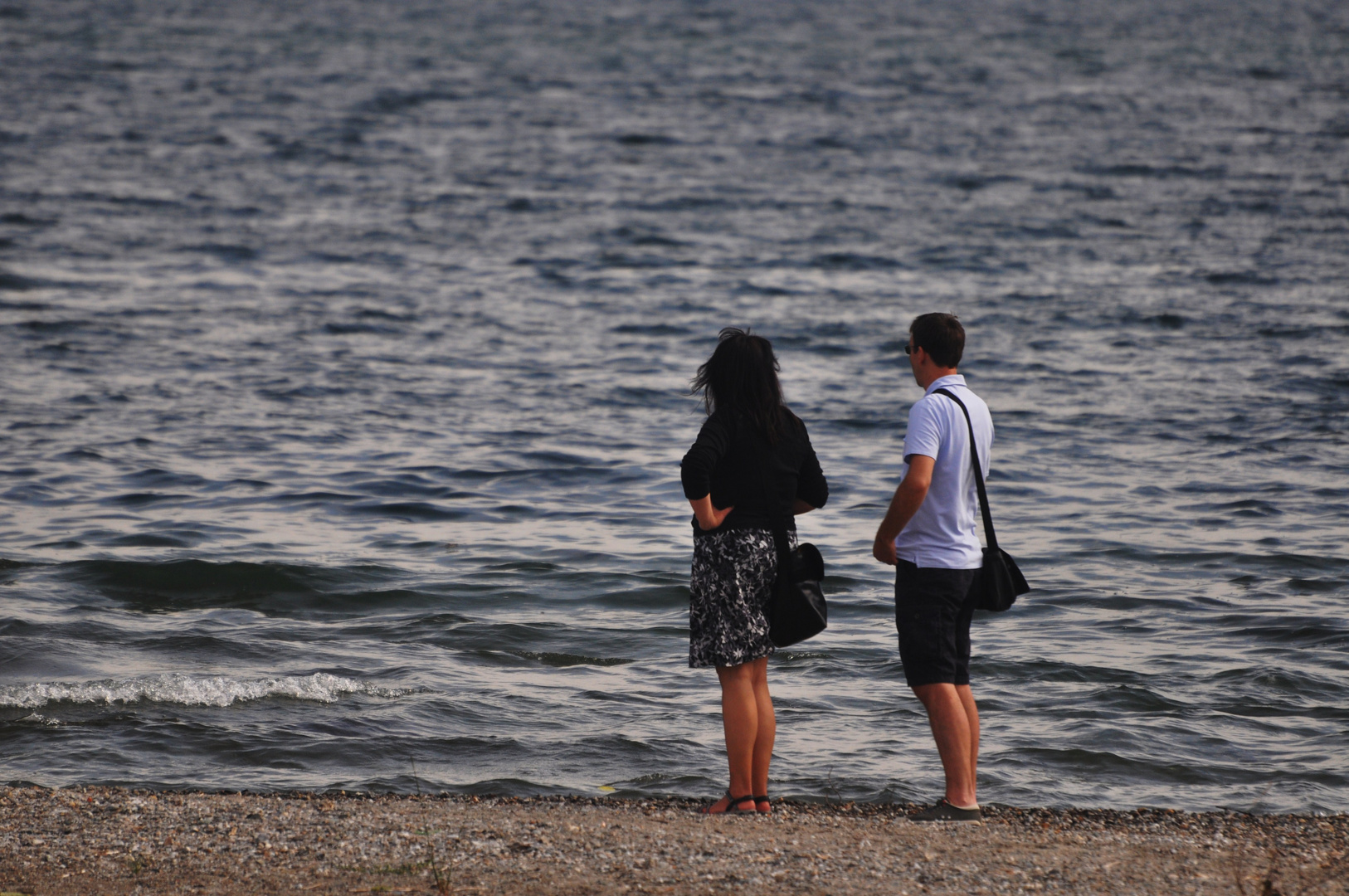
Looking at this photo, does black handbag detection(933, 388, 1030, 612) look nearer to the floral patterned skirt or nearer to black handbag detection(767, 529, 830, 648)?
black handbag detection(767, 529, 830, 648)

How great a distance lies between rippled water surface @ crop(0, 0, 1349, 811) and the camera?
24.8 feet

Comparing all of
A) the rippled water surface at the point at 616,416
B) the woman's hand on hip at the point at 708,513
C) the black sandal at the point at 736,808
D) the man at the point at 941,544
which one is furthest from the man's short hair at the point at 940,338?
the rippled water surface at the point at 616,416

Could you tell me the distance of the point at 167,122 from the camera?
3938 centimetres

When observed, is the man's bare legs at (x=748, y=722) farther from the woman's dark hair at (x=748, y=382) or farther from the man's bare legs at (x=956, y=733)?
the woman's dark hair at (x=748, y=382)

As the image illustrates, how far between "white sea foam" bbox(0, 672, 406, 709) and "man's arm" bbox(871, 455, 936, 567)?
371 centimetres

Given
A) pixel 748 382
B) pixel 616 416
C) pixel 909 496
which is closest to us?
pixel 909 496

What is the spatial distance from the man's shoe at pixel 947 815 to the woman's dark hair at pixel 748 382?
178 centimetres

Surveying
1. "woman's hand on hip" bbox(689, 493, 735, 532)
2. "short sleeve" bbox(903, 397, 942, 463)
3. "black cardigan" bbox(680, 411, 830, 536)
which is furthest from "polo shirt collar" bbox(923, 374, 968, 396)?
"woman's hand on hip" bbox(689, 493, 735, 532)

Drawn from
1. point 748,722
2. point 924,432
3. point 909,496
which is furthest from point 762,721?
point 924,432

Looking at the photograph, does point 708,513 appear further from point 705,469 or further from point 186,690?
point 186,690

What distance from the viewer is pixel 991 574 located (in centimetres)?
554

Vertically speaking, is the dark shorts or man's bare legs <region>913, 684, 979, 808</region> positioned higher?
the dark shorts

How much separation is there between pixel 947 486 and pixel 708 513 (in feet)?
3.14

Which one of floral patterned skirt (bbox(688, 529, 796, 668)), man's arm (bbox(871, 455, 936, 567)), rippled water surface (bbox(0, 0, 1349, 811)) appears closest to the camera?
man's arm (bbox(871, 455, 936, 567))
